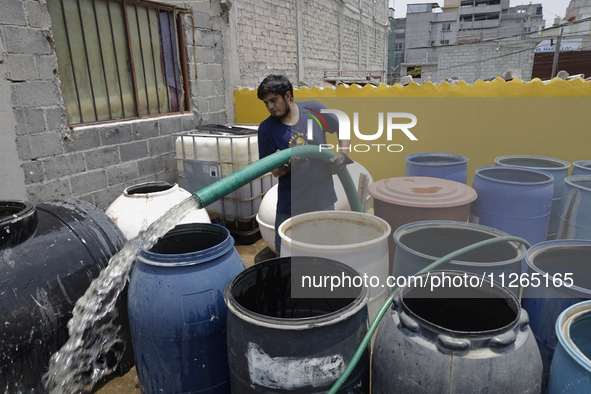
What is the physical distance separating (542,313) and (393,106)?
5.12 metres

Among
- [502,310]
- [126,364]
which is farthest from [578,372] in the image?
[126,364]

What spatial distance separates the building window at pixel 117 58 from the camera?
4.69 m

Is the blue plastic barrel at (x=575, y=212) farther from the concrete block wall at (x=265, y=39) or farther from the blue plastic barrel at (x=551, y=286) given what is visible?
the concrete block wall at (x=265, y=39)

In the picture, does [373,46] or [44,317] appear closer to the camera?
[44,317]

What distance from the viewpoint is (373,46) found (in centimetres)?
2169

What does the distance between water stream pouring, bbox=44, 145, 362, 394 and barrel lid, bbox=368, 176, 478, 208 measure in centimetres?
87

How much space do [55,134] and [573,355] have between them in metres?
5.25

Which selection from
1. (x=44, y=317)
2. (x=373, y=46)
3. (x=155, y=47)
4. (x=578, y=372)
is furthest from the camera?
(x=373, y=46)

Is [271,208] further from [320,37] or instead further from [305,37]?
[320,37]

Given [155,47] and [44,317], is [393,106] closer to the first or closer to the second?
[155,47]

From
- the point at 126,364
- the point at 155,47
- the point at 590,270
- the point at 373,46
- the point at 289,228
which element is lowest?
the point at 126,364

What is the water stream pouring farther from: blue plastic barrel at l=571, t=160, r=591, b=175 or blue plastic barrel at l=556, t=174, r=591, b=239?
blue plastic barrel at l=571, t=160, r=591, b=175

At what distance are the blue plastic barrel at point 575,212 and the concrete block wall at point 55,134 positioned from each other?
5327 millimetres

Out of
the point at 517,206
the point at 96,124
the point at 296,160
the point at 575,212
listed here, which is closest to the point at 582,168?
the point at 575,212
